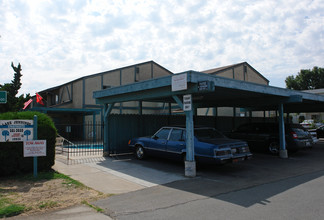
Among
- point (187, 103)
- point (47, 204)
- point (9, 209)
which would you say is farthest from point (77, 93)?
point (9, 209)

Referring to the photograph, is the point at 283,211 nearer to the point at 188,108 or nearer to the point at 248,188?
the point at 248,188

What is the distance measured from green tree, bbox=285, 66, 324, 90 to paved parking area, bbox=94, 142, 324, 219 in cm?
5933

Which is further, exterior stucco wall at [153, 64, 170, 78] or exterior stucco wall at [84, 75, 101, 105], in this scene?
exterior stucco wall at [153, 64, 170, 78]

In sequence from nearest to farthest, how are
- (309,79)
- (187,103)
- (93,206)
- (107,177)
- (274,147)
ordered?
(93,206) < (107,177) < (187,103) < (274,147) < (309,79)

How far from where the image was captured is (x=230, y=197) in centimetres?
612

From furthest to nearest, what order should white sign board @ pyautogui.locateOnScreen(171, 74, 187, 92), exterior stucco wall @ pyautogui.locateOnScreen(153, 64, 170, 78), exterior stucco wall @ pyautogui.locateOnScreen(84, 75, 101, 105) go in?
exterior stucco wall @ pyautogui.locateOnScreen(153, 64, 170, 78), exterior stucco wall @ pyautogui.locateOnScreen(84, 75, 101, 105), white sign board @ pyautogui.locateOnScreen(171, 74, 187, 92)

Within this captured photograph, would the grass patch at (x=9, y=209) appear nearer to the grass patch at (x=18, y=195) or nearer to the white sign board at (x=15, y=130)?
the grass patch at (x=18, y=195)

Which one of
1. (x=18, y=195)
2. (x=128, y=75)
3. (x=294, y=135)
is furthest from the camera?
(x=128, y=75)

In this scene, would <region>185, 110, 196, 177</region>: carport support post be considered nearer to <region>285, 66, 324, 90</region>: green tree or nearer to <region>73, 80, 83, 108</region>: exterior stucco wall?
<region>73, 80, 83, 108</region>: exterior stucco wall

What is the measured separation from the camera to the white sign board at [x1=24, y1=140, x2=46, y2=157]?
784 cm

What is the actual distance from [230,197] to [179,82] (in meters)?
3.86

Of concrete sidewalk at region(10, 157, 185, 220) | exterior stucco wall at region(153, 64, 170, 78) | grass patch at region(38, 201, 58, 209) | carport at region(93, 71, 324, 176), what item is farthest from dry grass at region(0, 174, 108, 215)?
exterior stucco wall at region(153, 64, 170, 78)

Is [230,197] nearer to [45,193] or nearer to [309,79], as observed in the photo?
[45,193]

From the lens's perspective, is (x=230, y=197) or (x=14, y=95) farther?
(x=14, y=95)
